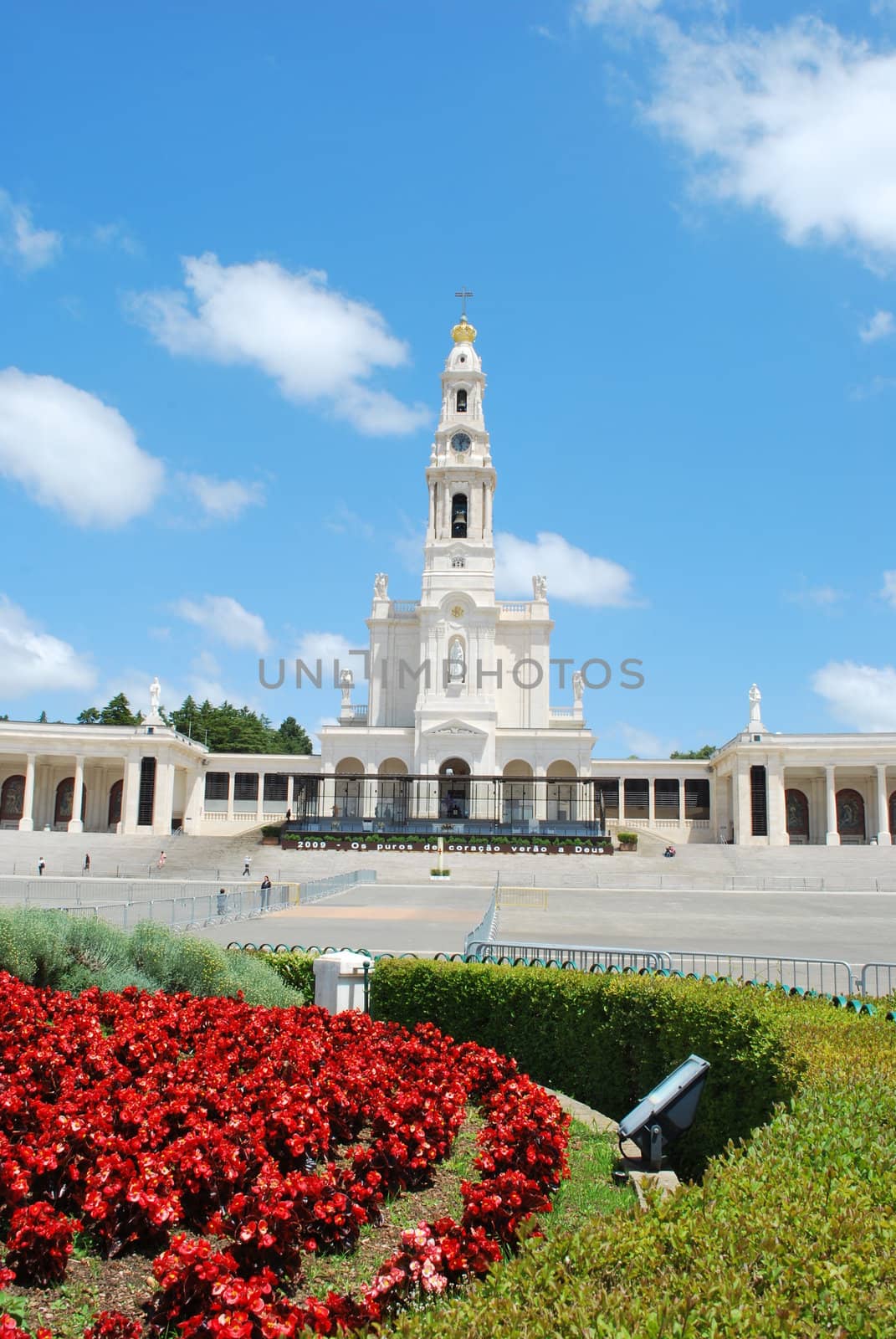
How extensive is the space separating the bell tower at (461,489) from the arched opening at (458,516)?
2.4 inches

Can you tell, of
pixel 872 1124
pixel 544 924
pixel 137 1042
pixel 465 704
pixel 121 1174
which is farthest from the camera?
pixel 465 704

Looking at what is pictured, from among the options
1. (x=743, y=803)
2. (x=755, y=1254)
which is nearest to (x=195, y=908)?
(x=755, y=1254)

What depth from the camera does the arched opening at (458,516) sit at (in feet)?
242

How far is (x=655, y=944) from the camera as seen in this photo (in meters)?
23.4

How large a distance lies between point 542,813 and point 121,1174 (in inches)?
2352

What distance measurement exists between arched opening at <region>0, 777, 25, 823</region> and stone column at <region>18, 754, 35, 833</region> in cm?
316

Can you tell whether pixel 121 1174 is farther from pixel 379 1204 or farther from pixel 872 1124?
pixel 872 1124

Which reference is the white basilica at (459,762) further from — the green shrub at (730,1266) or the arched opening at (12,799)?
the green shrub at (730,1266)

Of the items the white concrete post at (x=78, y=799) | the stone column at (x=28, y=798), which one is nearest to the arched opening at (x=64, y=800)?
the stone column at (x=28, y=798)

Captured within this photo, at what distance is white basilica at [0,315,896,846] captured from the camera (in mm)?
61906

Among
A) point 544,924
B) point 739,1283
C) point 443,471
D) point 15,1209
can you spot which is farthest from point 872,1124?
point 443,471

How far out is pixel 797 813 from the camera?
6781cm

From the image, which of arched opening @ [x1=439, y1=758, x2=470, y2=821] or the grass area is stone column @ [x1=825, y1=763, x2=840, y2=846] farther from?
the grass area

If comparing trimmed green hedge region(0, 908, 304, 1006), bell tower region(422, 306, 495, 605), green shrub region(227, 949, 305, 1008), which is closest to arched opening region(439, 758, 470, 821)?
bell tower region(422, 306, 495, 605)
